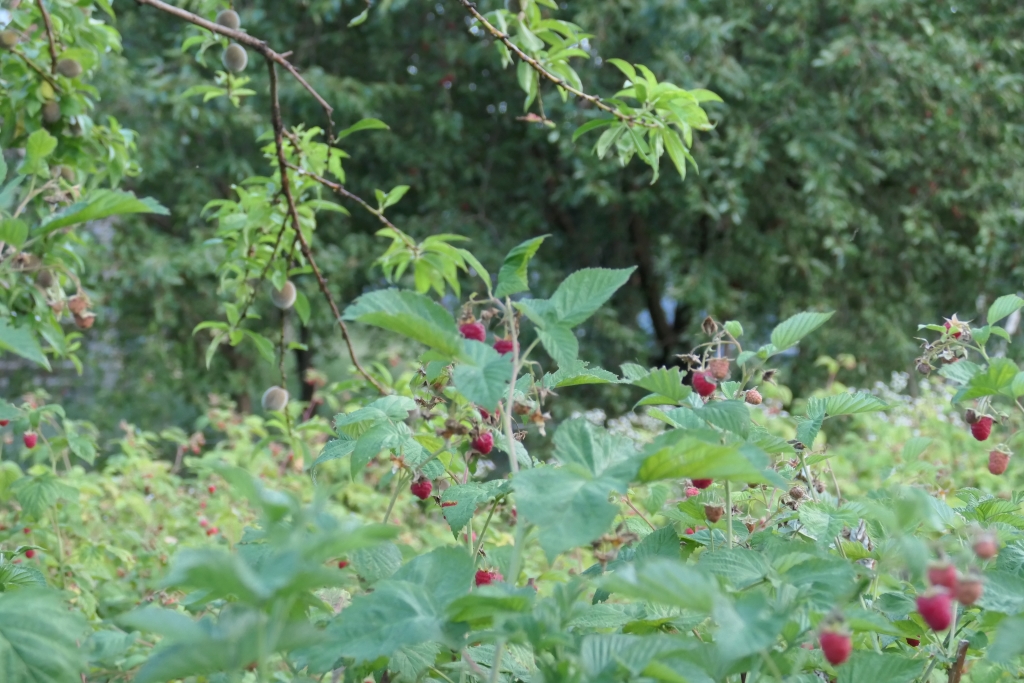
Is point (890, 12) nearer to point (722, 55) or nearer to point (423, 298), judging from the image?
point (722, 55)

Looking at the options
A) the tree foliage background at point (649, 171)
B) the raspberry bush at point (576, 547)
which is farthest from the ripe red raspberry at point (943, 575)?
the tree foliage background at point (649, 171)

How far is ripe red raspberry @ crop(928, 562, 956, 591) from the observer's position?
495 millimetres

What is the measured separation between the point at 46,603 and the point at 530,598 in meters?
0.33

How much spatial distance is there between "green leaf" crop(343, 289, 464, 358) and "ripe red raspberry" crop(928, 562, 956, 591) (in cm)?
31

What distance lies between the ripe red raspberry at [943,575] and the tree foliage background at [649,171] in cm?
388

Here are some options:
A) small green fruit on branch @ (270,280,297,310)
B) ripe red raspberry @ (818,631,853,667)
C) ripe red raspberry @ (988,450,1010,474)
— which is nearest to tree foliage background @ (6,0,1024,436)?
small green fruit on branch @ (270,280,297,310)

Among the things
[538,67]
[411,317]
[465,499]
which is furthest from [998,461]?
[538,67]

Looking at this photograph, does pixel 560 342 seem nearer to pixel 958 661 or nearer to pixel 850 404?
pixel 850 404

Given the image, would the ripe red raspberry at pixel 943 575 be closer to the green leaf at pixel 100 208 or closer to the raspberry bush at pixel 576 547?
the raspberry bush at pixel 576 547

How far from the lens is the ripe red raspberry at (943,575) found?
1.62ft

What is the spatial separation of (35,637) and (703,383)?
54 centimetres

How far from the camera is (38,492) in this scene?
1396 mm

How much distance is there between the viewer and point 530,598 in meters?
0.57

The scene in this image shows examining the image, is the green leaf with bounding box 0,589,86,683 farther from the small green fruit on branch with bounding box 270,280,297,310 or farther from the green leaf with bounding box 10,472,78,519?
the small green fruit on branch with bounding box 270,280,297,310
